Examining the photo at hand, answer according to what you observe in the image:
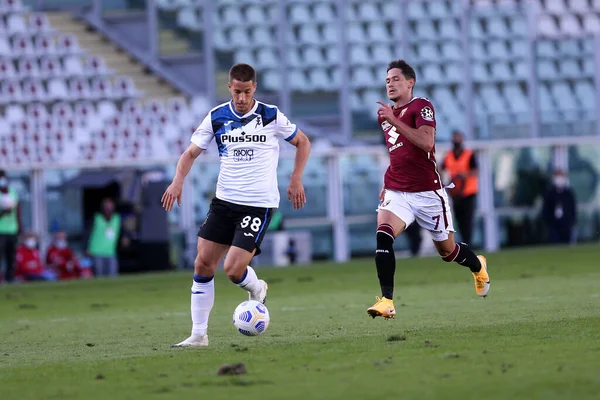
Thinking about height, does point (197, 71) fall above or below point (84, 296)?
above

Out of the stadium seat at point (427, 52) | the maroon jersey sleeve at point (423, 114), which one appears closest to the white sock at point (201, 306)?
the maroon jersey sleeve at point (423, 114)

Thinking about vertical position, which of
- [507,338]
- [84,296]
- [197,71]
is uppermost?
[197,71]

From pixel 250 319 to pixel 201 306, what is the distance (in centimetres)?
35

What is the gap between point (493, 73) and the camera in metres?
30.9

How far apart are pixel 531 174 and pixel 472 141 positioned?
2.49m

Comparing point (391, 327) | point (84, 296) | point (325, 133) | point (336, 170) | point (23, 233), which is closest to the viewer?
point (391, 327)

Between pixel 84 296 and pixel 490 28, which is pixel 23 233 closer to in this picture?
pixel 84 296

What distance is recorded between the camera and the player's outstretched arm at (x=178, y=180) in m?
8.53

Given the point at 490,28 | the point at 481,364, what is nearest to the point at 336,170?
the point at 490,28

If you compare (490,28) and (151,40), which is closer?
(151,40)

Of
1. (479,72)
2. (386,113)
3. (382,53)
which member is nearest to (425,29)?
(382,53)

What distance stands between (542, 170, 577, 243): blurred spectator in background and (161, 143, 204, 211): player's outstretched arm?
1737 cm

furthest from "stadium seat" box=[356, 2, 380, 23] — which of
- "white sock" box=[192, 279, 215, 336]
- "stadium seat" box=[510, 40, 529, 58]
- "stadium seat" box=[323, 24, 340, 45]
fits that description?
"white sock" box=[192, 279, 215, 336]

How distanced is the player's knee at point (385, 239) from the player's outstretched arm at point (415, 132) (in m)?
0.67
